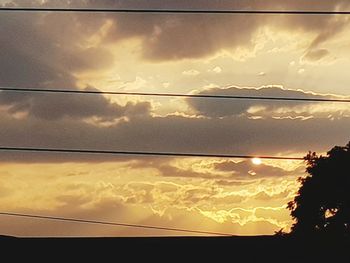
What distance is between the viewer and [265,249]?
19.8 meters

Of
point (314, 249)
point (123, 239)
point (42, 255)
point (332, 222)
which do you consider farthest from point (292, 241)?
point (332, 222)

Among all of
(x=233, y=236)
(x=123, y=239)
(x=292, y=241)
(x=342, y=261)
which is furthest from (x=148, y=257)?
(x=342, y=261)

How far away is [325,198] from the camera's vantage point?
40625 millimetres

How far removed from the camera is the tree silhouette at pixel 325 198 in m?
40.1

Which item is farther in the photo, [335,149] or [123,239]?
[335,149]

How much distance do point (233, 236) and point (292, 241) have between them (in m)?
1.62

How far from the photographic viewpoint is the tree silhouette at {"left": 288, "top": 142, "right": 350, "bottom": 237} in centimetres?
4012

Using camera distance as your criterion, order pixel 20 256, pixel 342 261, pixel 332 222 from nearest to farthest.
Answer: pixel 342 261
pixel 20 256
pixel 332 222

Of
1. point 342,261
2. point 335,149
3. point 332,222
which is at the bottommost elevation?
point 342,261

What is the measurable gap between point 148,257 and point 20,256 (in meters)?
3.60

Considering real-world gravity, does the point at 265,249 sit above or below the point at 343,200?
below

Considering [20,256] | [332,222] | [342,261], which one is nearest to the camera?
[342,261]

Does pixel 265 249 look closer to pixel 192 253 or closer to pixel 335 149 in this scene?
pixel 192 253

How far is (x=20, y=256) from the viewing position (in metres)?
20.2
